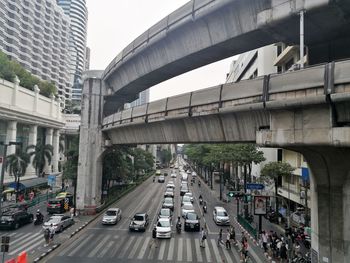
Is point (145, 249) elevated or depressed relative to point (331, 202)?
depressed

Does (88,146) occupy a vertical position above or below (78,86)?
below

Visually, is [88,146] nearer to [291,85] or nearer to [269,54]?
[291,85]

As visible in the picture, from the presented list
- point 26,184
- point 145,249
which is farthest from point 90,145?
point 26,184

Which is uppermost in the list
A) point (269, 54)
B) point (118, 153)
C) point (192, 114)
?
point (269, 54)

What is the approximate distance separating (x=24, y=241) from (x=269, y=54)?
39417mm

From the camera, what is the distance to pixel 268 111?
13117 mm

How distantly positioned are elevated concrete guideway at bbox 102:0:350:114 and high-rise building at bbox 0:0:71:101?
6934cm

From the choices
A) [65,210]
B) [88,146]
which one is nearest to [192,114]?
[88,146]

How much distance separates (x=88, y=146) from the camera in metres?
33.4

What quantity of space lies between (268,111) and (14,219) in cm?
2388

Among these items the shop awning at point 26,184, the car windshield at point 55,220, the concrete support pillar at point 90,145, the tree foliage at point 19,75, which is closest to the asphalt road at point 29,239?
the car windshield at point 55,220

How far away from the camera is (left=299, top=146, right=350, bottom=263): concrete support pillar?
40.6 ft

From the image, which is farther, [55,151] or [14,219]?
[55,151]

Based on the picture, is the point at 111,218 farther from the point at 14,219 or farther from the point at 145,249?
the point at 145,249
